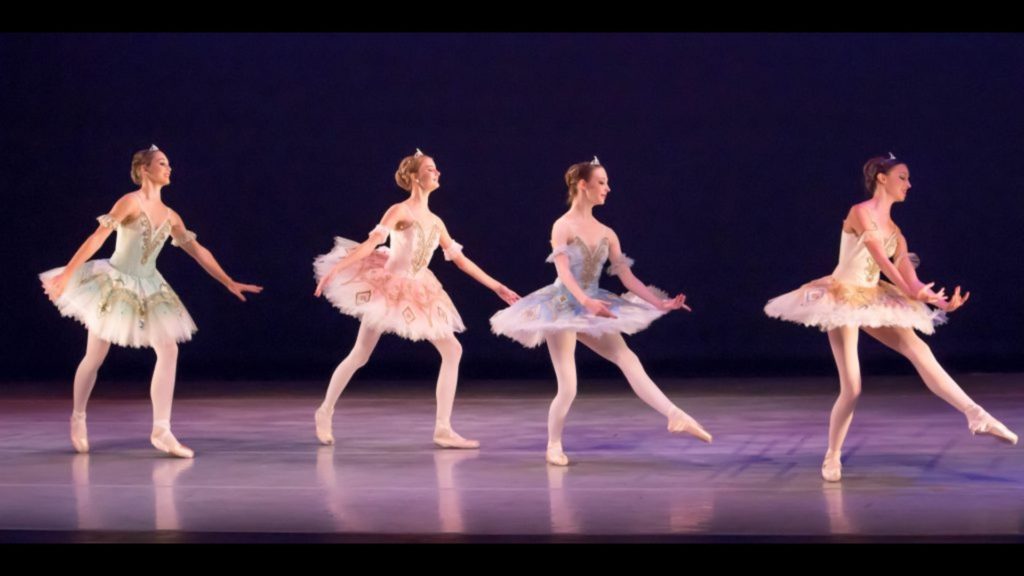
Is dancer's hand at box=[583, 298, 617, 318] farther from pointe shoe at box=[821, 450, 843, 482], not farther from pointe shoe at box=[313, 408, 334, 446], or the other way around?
pointe shoe at box=[313, 408, 334, 446]

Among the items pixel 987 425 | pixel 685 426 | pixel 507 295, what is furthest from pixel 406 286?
pixel 987 425

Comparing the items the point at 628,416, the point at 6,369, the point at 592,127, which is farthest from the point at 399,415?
the point at 6,369

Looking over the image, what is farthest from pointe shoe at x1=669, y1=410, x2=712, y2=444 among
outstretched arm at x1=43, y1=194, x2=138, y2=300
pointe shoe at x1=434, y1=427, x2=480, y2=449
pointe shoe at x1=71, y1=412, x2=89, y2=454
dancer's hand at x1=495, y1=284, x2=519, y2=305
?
pointe shoe at x1=71, y1=412, x2=89, y2=454

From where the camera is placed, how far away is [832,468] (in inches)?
205

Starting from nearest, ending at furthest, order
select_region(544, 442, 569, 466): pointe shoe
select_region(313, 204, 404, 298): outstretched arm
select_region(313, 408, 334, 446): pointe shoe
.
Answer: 1. select_region(544, 442, 569, 466): pointe shoe
2. select_region(313, 204, 404, 298): outstretched arm
3. select_region(313, 408, 334, 446): pointe shoe

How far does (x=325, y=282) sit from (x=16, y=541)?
2.20 m

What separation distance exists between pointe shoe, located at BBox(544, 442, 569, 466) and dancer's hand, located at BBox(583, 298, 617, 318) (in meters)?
0.56

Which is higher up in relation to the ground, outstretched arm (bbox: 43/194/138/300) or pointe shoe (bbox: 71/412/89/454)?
outstretched arm (bbox: 43/194/138/300)

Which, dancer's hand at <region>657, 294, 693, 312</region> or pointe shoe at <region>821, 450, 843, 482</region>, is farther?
dancer's hand at <region>657, 294, 693, 312</region>

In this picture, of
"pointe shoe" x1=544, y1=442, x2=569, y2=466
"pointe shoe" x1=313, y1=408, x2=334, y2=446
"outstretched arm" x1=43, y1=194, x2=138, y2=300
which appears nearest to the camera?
"pointe shoe" x1=544, y1=442, x2=569, y2=466

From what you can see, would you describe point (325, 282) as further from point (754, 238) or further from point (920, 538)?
point (754, 238)

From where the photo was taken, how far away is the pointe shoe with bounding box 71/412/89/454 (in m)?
6.21

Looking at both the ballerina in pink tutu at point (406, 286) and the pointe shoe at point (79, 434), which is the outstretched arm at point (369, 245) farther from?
the pointe shoe at point (79, 434)

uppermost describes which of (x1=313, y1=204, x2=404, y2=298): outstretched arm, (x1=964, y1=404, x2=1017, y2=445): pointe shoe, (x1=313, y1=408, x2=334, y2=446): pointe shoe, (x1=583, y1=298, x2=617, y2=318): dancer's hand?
(x1=313, y1=204, x2=404, y2=298): outstretched arm
